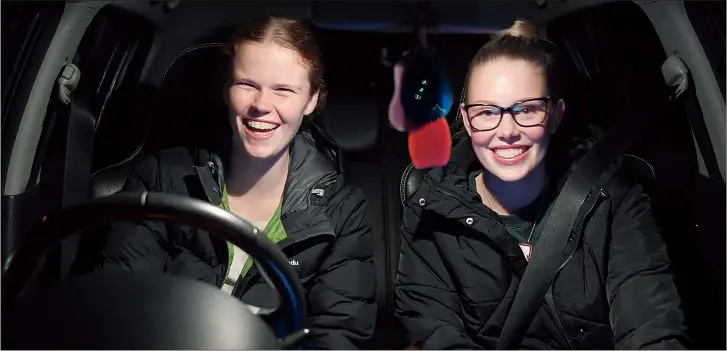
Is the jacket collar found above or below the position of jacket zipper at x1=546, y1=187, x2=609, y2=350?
above

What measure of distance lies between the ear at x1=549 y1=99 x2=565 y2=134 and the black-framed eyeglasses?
2 centimetres

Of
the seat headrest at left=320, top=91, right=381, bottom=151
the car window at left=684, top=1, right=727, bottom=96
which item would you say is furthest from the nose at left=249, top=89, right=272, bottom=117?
the car window at left=684, top=1, right=727, bottom=96

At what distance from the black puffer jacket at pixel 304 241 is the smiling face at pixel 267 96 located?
47 millimetres

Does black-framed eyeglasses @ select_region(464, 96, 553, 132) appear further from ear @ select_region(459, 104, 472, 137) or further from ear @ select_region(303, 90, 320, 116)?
ear @ select_region(303, 90, 320, 116)

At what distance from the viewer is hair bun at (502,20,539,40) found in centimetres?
158

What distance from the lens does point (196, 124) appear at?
1.61 meters

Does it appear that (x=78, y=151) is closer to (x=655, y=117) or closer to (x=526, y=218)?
(x=526, y=218)

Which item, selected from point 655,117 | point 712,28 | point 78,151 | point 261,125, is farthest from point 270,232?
point 712,28

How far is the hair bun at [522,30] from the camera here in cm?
158

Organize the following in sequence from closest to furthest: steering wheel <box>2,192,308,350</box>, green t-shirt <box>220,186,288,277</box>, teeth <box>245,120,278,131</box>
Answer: steering wheel <box>2,192,308,350</box>
green t-shirt <box>220,186,288,277</box>
teeth <box>245,120,278,131</box>

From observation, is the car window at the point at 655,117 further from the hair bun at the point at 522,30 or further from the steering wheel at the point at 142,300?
the steering wheel at the point at 142,300

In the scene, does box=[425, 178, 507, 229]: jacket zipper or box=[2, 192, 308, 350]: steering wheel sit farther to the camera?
box=[425, 178, 507, 229]: jacket zipper

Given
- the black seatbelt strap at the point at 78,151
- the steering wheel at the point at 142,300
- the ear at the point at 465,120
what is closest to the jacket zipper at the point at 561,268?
the ear at the point at 465,120

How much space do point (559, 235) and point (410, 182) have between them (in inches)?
12.4
